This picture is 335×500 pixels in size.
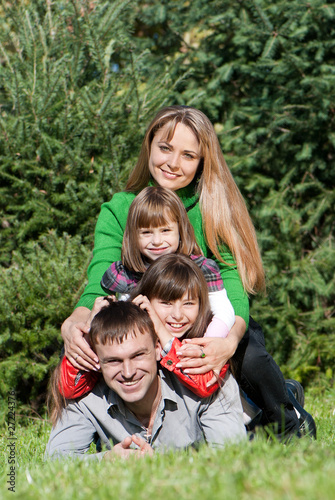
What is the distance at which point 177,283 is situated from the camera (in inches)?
114

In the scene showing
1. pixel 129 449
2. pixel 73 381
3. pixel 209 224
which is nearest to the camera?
pixel 129 449

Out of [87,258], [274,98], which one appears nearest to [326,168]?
[274,98]

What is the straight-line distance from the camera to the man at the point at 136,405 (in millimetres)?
2744

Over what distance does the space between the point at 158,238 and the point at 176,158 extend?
606 millimetres

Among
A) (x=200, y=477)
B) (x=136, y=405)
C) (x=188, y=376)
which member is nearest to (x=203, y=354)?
(x=188, y=376)

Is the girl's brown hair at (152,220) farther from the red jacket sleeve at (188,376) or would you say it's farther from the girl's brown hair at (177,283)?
the red jacket sleeve at (188,376)

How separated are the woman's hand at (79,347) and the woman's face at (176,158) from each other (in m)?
1.09

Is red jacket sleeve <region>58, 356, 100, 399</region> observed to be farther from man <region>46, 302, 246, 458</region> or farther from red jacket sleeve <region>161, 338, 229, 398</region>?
red jacket sleeve <region>161, 338, 229, 398</region>

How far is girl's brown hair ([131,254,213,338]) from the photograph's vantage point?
291 centimetres

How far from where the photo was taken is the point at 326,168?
5.63 metres

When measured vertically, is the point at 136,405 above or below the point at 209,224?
below

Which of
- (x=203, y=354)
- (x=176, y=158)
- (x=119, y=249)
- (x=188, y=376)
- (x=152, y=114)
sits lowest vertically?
(x=188, y=376)

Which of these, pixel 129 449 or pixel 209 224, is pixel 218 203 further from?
pixel 129 449

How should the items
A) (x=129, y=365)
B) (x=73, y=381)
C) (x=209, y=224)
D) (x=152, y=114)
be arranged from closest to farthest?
1. (x=129, y=365)
2. (x=73, y=381)
3. (x=209, y=224)
4. (x=152, y=114)
